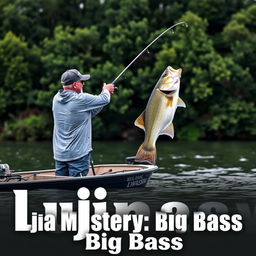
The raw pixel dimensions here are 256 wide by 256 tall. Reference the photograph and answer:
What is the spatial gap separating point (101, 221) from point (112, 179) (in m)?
3.09

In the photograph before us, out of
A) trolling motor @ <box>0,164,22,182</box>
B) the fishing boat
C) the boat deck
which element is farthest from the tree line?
trolling motor @ <box>0,164,22,182</box>

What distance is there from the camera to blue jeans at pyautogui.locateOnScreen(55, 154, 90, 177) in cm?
1592

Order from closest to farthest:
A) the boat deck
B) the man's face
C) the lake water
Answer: the lake water → the man's face → the boat deck

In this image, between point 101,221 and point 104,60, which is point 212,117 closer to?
point 104,60

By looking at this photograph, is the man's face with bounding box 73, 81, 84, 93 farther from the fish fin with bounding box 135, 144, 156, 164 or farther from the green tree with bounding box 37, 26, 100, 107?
the green tree with bounding box 37, 26, 100, 107

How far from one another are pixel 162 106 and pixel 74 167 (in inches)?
95.5

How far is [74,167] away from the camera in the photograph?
52.4 feet

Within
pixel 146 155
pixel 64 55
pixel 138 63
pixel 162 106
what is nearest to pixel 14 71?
pixel 64 55

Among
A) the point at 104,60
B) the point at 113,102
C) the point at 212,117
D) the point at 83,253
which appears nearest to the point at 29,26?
the point at 104,60

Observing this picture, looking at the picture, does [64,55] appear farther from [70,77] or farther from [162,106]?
[70,77]

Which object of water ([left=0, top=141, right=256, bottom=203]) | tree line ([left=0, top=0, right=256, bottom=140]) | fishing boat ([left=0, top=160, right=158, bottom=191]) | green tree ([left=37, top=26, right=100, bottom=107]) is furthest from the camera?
green tree ([left=37, top=26, right=100, bottom=107])

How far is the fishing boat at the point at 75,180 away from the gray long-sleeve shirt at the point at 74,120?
1.70 ft

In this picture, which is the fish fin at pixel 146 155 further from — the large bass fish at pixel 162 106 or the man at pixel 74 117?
the man at pixel 74 117

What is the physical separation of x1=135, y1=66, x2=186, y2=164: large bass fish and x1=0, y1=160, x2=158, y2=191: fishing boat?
2.85 feet
